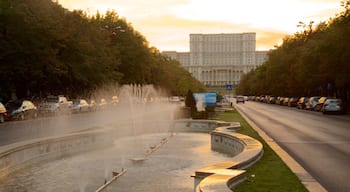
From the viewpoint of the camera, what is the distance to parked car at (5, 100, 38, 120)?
126 ft

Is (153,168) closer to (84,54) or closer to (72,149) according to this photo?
(72,149)

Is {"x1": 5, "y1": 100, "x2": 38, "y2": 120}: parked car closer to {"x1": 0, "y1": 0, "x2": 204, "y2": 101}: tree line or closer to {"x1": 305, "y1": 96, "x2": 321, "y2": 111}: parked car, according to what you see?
{"x1": 0, "y1": 0, "x2": 204, "y2": 101}: tree line

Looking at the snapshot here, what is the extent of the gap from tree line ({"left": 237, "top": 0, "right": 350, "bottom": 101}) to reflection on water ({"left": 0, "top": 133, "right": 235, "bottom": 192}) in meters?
30.3

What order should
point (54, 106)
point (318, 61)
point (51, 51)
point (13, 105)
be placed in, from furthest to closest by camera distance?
point (318, 61), point (54, 106), point (51, 51), point (13, 105)

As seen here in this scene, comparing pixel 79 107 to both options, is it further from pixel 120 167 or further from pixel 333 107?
pixel 120 167

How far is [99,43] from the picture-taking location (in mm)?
59969

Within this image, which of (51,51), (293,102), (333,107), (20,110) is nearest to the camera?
(20,110)

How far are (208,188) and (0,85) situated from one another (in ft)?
133

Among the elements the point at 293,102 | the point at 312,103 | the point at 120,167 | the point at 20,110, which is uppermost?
the point at 20,110

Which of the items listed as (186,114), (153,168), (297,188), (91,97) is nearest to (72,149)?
(153,168)

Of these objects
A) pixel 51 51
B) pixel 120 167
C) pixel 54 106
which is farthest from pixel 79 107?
pixel 120 167

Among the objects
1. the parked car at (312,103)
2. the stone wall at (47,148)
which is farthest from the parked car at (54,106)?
the parked car at (312,103)

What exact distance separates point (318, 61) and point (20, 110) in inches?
1399

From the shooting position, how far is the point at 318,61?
58.4m
